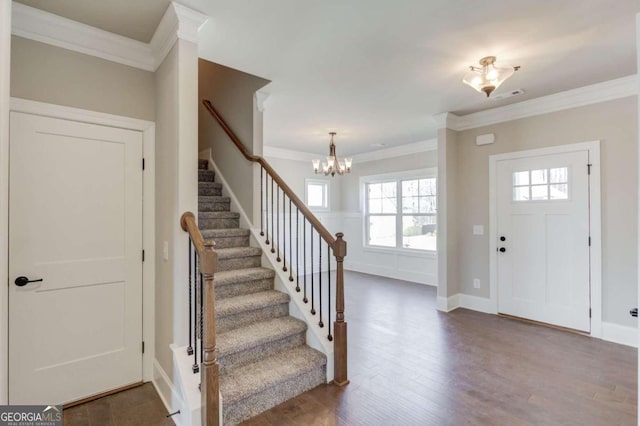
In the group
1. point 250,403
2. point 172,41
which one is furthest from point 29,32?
point 250,403

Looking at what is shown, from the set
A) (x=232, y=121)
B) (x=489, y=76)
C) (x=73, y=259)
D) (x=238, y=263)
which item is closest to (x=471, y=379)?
(x=238, y=263)

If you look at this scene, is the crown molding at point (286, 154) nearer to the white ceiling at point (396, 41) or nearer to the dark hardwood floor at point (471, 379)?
the white ceiling at point (396, 41)

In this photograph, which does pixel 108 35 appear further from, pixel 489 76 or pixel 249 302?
pixel 489 76

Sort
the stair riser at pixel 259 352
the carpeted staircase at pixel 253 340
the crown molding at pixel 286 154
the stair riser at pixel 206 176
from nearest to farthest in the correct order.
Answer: the carpeted staircase at pixel 253 340 → the stair riser at pixel 259 352 → the stair riser at pixel 206 176 → the crown molding at pixel 286 154

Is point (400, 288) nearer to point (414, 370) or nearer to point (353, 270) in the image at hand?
point (353, 270)

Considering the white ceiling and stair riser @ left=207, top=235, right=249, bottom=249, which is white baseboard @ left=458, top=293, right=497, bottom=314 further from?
stair riser @ left=207, top=235, right=249, bottom=249

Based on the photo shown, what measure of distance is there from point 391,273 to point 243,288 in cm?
442

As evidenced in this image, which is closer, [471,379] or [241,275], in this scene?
[471,379]

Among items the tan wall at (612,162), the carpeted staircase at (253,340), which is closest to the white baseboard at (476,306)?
the tan wall at (612,162)

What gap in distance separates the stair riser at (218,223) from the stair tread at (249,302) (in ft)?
3.17

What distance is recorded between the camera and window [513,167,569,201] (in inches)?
146

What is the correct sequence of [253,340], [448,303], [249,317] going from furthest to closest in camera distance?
[448,303], [249,317], [253,340]

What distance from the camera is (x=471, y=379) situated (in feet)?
8.53

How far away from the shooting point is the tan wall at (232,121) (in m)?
3.55
